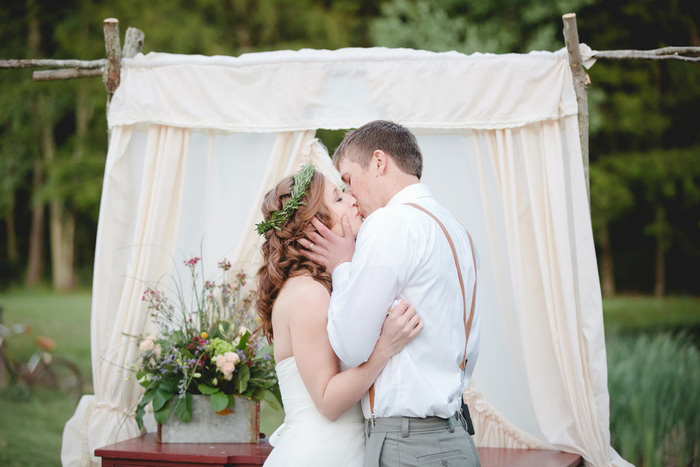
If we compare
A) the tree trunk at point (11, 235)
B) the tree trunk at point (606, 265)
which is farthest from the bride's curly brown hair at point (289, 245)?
the tree trunk at point (11, 235)

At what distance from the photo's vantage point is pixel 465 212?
432cm

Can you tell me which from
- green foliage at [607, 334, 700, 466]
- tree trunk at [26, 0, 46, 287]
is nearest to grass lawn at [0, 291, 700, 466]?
green foliage at [607, 334, 700, 466]

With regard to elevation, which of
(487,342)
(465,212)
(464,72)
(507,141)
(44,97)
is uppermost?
(44,97)

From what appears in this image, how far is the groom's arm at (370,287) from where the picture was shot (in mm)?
2234

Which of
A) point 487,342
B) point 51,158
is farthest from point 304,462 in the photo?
point 51,158

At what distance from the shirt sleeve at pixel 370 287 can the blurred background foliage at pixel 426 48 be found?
5.31 metres

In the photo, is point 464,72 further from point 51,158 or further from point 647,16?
point 51,158

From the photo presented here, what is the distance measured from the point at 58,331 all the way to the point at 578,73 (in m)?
11.0

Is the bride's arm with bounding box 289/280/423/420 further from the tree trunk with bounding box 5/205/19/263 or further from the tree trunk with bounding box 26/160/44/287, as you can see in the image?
the tree trunk with bounding box 5/205/19/263

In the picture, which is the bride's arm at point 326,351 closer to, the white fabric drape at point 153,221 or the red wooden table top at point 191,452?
the red wooden table top at point 191,452

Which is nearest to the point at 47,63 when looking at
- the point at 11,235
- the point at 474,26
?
the point at 474,26

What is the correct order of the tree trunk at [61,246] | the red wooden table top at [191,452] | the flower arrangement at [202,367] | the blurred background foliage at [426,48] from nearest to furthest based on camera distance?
1. the red wooden table top at [191,452]
2. the flower arrangement at [202,367]
3. the blurred background foliage at [426,48]
4. the tree trunk at [61,246]

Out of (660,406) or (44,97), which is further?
(44,97)

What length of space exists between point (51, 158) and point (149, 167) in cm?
1173
